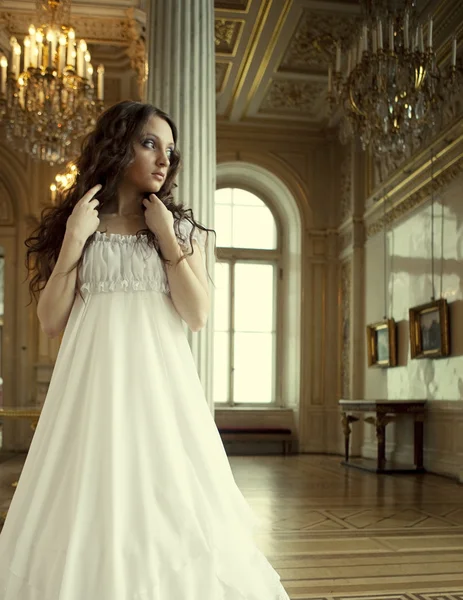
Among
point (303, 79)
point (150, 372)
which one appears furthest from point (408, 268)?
point (150, 372)

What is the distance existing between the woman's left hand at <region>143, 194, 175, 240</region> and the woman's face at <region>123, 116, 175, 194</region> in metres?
0.06

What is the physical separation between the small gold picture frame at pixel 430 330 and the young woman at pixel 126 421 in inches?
254

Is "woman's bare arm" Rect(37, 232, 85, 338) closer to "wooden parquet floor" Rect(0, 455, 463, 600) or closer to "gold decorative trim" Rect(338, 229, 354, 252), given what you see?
"wooden parquet floor" Rect(0, 455, 463, 600)

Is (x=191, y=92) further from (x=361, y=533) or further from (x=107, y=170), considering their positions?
(x=361, y=533)

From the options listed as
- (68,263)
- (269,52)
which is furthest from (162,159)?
(269,52)

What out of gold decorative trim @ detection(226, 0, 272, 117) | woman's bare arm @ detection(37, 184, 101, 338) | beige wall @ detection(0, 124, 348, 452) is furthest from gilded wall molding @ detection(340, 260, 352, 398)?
woman's bare arm @ detection(37, 184, 101, 338)

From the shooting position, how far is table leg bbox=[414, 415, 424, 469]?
27.8 feet

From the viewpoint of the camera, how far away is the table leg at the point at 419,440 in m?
8.46

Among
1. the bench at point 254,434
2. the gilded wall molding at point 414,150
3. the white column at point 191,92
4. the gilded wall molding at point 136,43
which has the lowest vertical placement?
the bench at point 254,434

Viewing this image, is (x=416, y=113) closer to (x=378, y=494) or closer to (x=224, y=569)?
(x=378, y=494)

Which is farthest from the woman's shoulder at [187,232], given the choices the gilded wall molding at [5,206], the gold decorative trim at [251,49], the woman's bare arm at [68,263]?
the gilded wall molding at [5,206]

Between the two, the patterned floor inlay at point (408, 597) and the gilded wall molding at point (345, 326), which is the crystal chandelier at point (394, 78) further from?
the gilded wall molding at point (345, 326)

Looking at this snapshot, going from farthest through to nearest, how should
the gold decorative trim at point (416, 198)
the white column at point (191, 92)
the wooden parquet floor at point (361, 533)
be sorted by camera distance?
the gold decorative trim at point (416, 198) → the white column at point (191, 92) → the wooden parquet floor at point (361, 533)

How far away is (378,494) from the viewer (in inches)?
262
